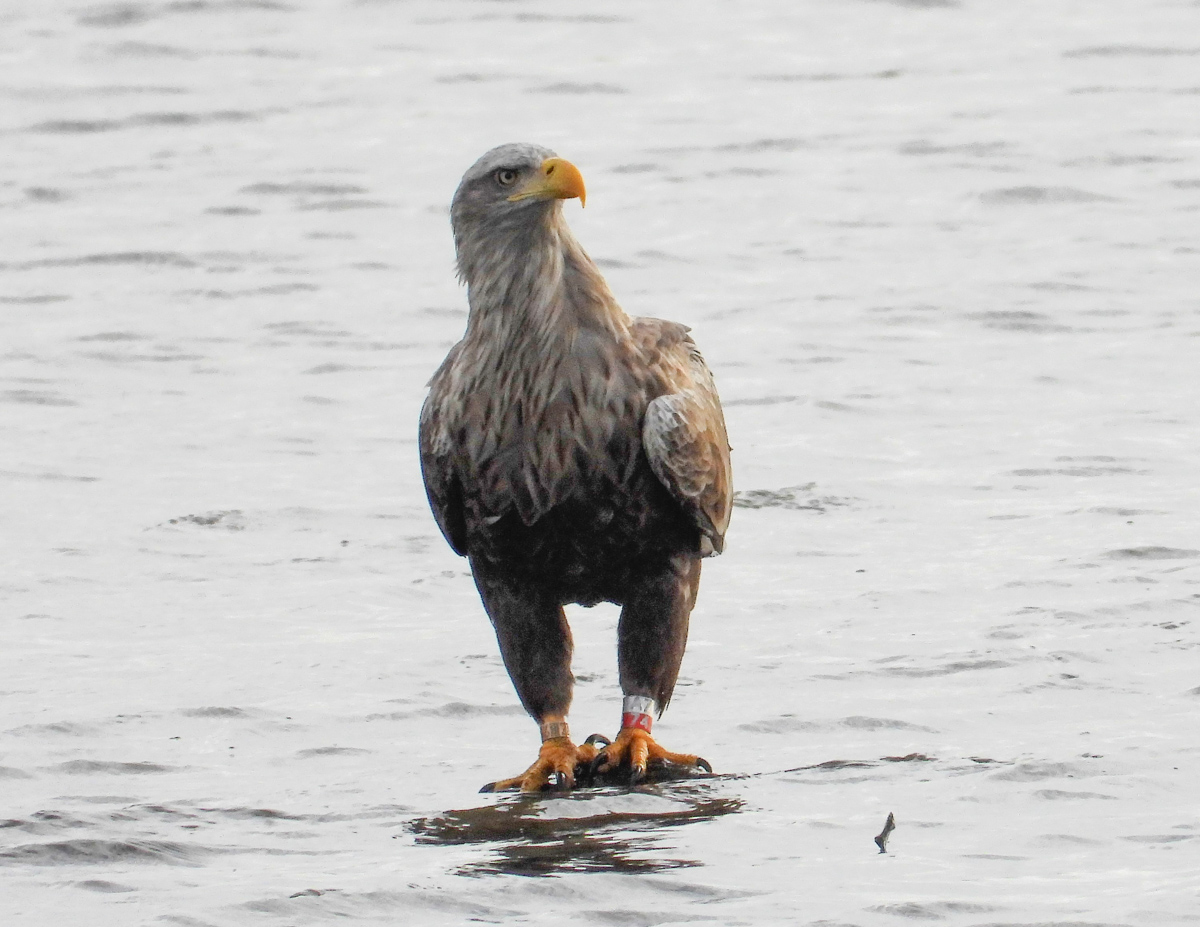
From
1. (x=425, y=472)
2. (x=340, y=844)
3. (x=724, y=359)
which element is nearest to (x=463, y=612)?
(x=425, y=472)

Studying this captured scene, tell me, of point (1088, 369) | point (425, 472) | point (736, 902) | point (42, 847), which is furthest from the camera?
point (1088, 369)

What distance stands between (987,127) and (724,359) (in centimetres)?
682

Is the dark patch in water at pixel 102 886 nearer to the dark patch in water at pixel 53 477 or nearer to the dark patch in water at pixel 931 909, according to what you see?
the dark patch in water at pixel 931 909

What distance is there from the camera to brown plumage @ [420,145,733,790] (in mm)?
6750

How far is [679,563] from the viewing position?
7020mm

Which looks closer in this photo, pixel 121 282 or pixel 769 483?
pixel 769 483

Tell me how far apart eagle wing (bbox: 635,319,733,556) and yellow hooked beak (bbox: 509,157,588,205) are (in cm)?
54

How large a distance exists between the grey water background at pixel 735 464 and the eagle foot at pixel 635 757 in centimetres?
20

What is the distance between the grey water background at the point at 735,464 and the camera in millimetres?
5957

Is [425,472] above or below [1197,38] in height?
below

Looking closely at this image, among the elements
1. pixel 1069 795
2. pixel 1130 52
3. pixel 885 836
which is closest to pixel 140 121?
pixel 1130 52

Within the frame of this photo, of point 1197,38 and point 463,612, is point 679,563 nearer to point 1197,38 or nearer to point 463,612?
point 463,612

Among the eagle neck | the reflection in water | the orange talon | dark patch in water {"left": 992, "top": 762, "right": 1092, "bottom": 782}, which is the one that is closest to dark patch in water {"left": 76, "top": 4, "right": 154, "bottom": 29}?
the eagle neck

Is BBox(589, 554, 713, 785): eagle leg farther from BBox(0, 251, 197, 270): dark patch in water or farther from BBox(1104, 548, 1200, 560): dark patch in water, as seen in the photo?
BBox(0, 251, 197, 270): dark patch in water
